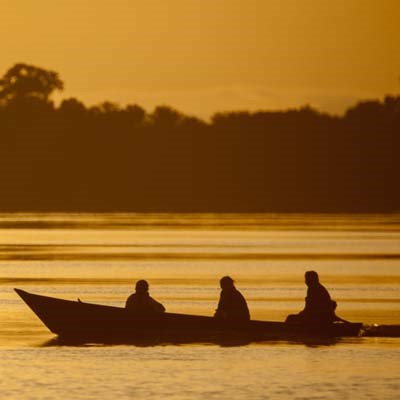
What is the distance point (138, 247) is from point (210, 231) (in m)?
23.8

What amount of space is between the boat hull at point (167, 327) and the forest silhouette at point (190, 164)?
122029 millimetres

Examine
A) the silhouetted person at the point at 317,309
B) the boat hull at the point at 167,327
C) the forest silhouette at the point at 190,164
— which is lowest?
the boat hull at the point at 167,327

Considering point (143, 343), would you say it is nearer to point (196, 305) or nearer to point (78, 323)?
point (78, 323)

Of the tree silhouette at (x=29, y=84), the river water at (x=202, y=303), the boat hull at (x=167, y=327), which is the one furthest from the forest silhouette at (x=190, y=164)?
the boat hull at (x=167, y=327)

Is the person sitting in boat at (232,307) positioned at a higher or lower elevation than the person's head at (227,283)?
lower

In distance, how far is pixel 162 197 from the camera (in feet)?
536

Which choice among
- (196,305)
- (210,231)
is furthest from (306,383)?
A: (210,231)

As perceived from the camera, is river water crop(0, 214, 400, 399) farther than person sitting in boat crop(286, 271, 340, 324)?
No

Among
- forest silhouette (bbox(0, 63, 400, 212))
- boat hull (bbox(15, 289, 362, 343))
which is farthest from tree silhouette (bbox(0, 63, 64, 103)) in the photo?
boat hull (bbox(15, 289, 362, 343))

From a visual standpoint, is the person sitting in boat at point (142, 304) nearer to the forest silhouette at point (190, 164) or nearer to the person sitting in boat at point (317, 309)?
the person sitting in boat at point (317, 309)

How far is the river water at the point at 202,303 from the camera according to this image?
94.2 ft

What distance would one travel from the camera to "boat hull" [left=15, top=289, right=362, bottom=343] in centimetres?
3319

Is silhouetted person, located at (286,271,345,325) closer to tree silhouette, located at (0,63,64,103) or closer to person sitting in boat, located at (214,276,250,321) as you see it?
person sitting in boat, located at (214,276,250,321)

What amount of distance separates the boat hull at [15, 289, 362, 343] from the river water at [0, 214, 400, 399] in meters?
0.24
